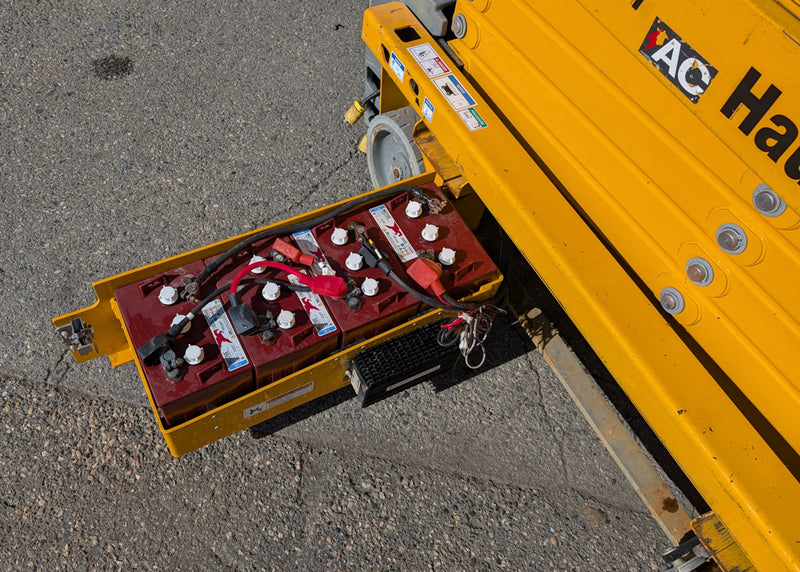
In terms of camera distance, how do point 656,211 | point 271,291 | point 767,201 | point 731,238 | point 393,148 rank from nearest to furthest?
1. point 767,201
2. point 731,238
3. point 656,211
4. point 271,291
5. point 393,148

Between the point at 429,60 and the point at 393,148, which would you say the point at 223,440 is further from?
the point at 429,60

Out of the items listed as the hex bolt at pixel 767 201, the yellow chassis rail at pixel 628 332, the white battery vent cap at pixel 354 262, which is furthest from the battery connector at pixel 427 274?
the hex bolt at pixel 767 201

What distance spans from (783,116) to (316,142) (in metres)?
2.46

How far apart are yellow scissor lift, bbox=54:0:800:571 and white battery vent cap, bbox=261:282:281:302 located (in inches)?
10.5

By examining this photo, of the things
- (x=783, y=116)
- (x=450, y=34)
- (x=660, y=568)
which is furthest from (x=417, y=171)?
(x=660, y=568)

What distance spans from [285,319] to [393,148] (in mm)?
1240

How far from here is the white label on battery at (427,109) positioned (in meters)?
2.46

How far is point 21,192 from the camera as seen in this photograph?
10.5 ft

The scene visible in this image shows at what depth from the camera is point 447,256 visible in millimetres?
2332

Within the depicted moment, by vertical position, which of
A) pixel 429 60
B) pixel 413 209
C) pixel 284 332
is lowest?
pixel 284 332

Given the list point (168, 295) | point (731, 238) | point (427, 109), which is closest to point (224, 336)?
point (168, 295)

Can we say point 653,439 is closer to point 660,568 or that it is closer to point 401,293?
point 660,568

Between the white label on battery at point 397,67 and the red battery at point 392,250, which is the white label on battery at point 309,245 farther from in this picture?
the white label on battery at point 397,67

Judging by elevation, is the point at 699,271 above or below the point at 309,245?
below
